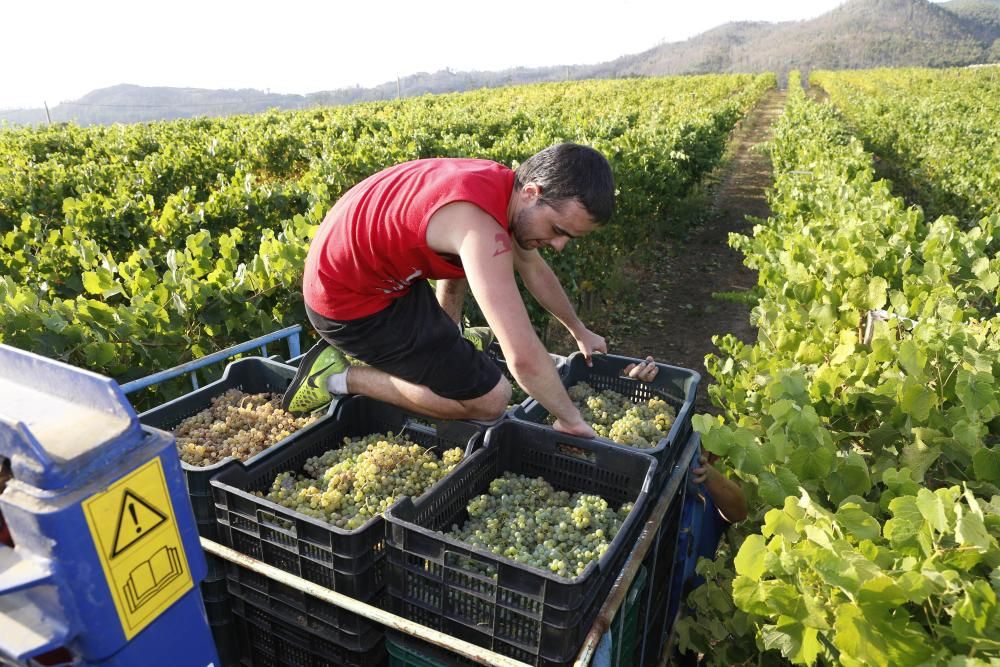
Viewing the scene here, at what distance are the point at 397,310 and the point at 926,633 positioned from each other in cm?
227

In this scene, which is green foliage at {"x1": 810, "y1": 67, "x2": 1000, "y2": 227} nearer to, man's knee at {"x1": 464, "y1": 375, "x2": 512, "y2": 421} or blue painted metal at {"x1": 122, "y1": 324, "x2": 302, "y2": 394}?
man's knee at {"x1": 464, "y1": 375, "x2": 512, "y2": 421}

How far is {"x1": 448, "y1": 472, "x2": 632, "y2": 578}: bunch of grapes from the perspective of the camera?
86.4 inches

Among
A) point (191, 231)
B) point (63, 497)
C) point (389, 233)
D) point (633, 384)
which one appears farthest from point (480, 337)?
point (191, 231)

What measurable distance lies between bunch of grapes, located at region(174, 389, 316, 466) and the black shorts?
0.45 m

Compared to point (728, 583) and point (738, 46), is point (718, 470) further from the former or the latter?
point (738, 46)

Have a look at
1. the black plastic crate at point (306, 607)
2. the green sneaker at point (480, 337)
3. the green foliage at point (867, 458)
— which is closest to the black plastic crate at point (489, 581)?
the black plastic crate at point (306, 607)

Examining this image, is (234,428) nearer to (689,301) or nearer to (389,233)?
(389,233)

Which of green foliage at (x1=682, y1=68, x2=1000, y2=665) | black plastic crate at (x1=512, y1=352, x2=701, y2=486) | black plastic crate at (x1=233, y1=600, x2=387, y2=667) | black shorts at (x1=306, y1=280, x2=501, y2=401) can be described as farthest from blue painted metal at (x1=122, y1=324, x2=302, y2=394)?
green foliage at (x1=682, y1=68, x2=1000, y2=665)

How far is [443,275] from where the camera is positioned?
281 cm

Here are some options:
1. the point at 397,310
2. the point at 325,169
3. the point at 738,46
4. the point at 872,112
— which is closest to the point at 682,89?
the point at 872,112

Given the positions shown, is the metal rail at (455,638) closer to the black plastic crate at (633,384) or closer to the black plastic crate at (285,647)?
the black plastic crate at (285,647)

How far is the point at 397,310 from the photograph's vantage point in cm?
300

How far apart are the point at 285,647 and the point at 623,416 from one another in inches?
70.1

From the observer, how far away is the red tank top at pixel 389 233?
2.51m
